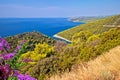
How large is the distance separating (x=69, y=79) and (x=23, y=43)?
159 cm

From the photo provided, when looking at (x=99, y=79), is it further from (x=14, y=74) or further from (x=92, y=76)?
(x=14, y=74)

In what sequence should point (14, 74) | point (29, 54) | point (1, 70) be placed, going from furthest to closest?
point (29, 54) < point (14, 74) < point (1, 70)

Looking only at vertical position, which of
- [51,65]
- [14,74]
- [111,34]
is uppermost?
[14,74]

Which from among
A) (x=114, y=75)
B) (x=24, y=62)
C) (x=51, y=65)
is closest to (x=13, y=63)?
(x=24, y=62)

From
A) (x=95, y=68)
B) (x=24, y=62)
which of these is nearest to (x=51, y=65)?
(x=95, y=68)

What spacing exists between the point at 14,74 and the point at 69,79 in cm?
200

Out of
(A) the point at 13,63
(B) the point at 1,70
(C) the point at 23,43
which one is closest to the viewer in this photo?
(B) the point at 1,70

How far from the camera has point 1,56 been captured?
3699mm

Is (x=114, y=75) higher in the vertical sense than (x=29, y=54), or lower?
higher

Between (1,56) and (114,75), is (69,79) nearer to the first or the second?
(114,75)

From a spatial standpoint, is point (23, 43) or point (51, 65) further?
point (51, 65)

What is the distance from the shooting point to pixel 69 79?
5.72 metres

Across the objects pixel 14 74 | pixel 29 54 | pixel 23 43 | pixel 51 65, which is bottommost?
pixel 29 54

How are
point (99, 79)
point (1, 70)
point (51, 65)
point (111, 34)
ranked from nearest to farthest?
point (1, 70) < point (99, 79) < point (51, 65) < point (111, 34)
